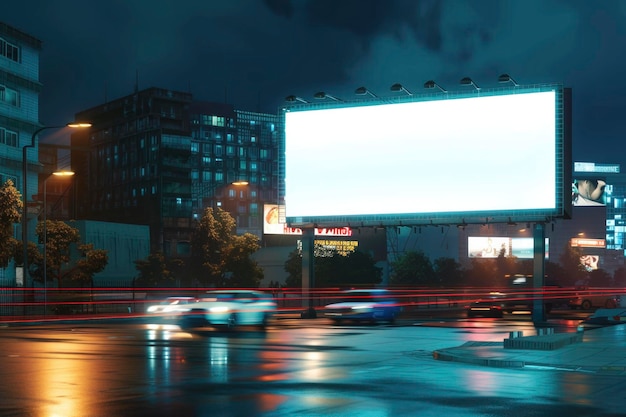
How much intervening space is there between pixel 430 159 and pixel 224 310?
890 inches

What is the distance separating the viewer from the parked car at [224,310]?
34656 millimetres

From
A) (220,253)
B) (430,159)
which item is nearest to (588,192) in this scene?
(220,253)

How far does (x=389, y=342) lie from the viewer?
28344 millimetres

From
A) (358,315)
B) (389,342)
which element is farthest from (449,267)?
(389,342)

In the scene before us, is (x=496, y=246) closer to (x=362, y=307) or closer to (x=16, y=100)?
(x=16, y=100)

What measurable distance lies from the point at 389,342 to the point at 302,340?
2751 mm

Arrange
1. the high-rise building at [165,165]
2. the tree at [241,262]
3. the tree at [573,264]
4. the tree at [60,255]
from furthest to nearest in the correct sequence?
the tree at [573,264] < the high-rise building at [165,165] < the tree at [241,262] < the tree at [60,255]

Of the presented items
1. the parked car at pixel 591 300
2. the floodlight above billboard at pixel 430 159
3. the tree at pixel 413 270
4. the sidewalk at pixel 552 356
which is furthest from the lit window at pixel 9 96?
the tree at pixel 413 270

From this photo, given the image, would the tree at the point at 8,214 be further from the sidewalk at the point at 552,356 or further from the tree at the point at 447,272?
the tree at the point at 447,272

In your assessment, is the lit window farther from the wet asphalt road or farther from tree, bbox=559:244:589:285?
tree, bbox=559:244:589:285

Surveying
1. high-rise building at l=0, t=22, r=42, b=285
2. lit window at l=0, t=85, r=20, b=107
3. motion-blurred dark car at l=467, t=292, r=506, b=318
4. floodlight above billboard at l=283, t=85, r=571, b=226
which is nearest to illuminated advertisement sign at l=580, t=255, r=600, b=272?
floodlight above billboard at l=283, t=85, r=571, b=226

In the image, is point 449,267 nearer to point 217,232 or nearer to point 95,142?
point 217,232

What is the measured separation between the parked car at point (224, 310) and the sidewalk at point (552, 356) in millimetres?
11860

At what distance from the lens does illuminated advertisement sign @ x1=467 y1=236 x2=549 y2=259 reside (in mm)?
149188
